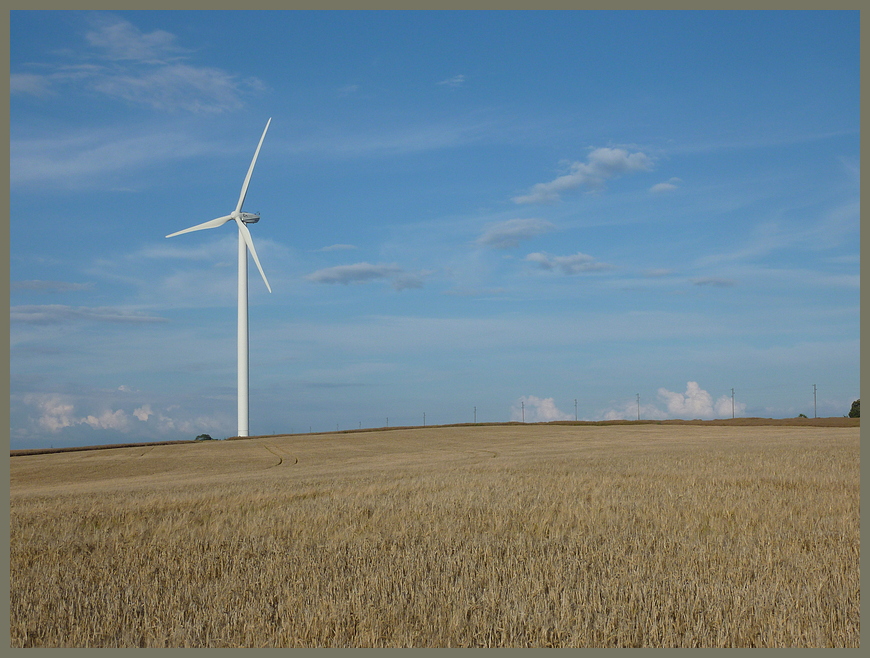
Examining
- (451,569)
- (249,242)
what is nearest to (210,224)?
(249,242)

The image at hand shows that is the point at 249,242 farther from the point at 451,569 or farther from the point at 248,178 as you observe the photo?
the point at 451,569

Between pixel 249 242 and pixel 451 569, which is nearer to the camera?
pixel 451 569

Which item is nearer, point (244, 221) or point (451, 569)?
point (451, 569)

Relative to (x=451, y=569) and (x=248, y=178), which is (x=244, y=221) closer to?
(x=248, y=178)

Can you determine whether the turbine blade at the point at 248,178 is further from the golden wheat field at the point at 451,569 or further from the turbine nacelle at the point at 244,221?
the golden wheat field at the point at 451,569

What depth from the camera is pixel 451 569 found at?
37.3ft

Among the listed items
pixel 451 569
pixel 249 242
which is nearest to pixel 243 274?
pixel 249 242

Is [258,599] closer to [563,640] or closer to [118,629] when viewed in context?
[118,629]

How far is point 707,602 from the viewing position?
9.40 m

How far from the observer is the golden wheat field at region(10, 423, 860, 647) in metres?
8.77

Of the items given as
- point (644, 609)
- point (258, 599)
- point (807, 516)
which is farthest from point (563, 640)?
point (807, 516)

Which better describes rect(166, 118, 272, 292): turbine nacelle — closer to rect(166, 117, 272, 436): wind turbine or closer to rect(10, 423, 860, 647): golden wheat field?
rect(166, 117, 272, 436): wind turbine

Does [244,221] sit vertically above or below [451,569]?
above

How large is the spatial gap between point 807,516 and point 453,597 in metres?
10.1
